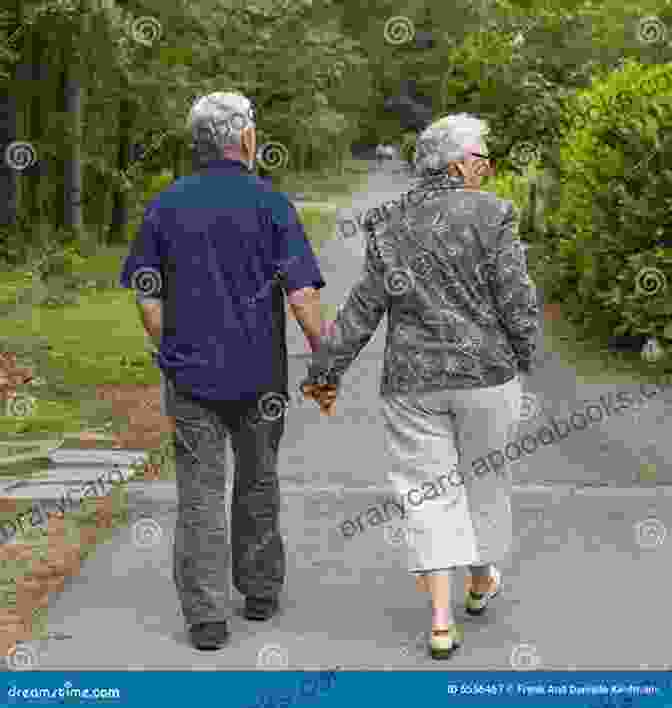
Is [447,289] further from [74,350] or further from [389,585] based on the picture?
[74,350]

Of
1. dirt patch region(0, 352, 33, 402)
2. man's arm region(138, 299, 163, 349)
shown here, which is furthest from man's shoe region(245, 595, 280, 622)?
dirt patch region(0, 352, 33, 402)

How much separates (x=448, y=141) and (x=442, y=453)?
3.54 ft

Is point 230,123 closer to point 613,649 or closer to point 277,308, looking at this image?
point 277,308

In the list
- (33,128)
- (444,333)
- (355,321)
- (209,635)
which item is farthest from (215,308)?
(33,128)

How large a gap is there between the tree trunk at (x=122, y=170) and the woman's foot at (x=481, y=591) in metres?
20.7

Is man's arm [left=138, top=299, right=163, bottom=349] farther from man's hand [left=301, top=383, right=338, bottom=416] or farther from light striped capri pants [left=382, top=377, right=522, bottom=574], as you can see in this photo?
light striped capri pants [left=382, top=377, right=522, bottom=574]

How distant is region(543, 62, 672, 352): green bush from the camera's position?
38.2 ft

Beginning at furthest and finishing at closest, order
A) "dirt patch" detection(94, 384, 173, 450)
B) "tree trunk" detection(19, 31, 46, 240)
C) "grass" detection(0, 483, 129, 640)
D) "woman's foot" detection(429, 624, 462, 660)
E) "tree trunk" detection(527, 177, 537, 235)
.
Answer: "tree trunk" detection(19, 31, 46, 240), "tree trunk" detection(527, 177, 537, 235), "dirt patch" detection(94, 384, 173, 450), "grass" detection(0, 483, 129, 640), "woman's foot" detection(429, 624, 462, 660)

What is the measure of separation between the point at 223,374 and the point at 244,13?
684 inches

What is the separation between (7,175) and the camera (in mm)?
24031

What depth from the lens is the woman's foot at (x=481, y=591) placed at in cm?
595

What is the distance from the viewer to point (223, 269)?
5.62 meters

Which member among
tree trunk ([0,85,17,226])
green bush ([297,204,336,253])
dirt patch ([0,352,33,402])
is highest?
dirt patch ([0,352,33,402])

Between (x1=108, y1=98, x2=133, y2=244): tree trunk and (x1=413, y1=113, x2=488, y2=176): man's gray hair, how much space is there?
2074 cm
